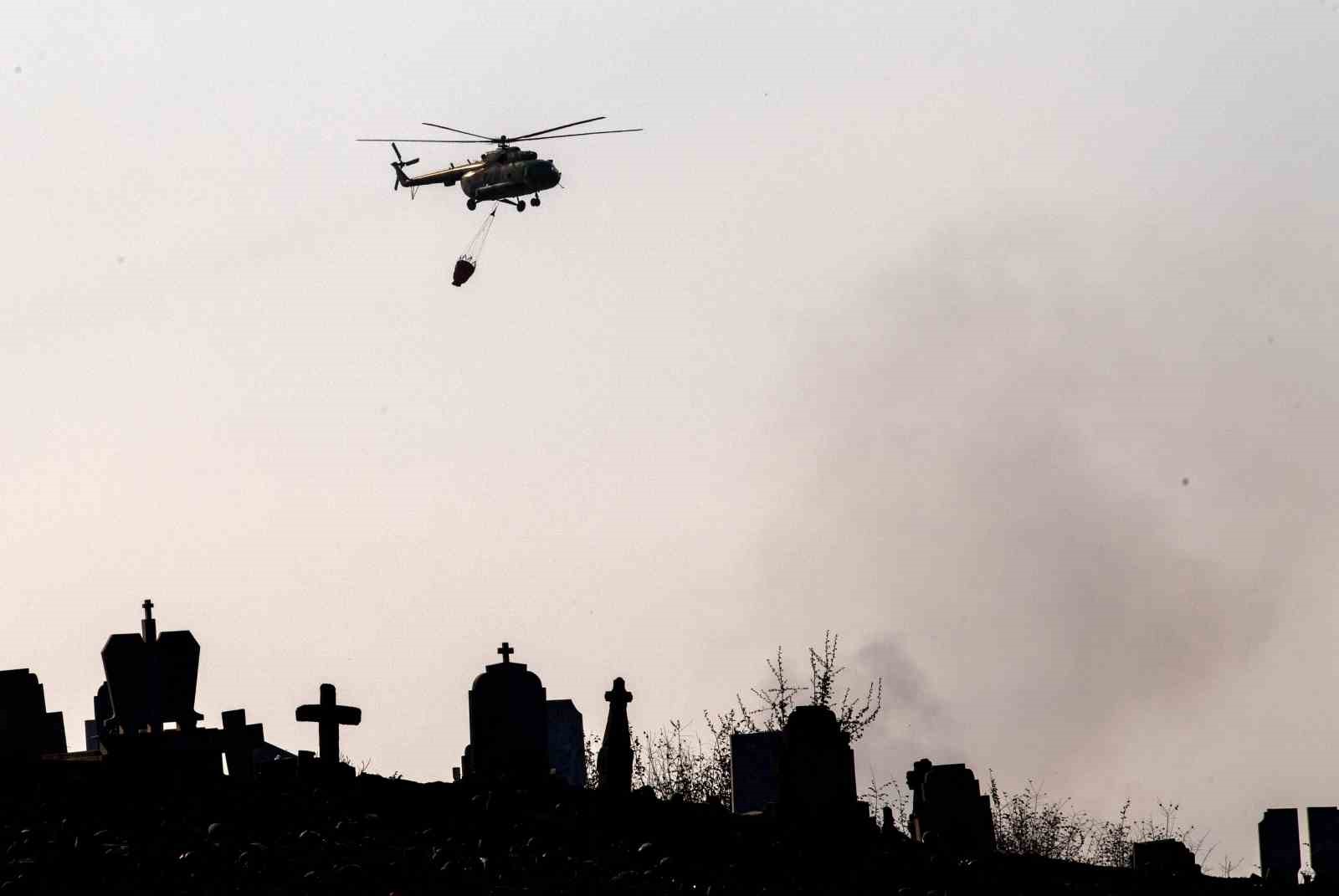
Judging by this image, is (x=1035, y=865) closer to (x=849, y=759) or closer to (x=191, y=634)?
(x=849, y=759)

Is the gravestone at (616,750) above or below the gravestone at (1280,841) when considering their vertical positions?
above

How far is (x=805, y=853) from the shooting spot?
2208 centimetres

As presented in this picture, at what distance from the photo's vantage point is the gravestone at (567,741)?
3419 cm

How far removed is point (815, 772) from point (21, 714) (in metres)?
8.45

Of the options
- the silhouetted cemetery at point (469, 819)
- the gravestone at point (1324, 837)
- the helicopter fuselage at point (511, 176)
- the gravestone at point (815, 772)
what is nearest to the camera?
the silhouetted cemetery at point (469, 819)

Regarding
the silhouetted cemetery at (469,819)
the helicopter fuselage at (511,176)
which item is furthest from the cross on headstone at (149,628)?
the helicopter fuselage at (511,176)

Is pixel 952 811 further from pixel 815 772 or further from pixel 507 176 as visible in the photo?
pixel 507 176

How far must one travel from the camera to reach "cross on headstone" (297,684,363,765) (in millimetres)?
25578

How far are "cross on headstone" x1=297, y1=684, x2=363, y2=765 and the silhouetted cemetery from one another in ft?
0.07

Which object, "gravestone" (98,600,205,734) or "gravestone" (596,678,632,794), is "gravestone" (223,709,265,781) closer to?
"gravestone" (98,600,205,734)

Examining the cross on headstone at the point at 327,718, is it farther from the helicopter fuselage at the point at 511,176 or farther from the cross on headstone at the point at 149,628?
the helicopter fuselage at the point at 511,176

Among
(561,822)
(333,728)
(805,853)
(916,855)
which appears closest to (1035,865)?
(916,855)

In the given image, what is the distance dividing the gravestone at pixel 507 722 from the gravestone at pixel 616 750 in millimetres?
678

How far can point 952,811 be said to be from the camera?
25688 millimetres
